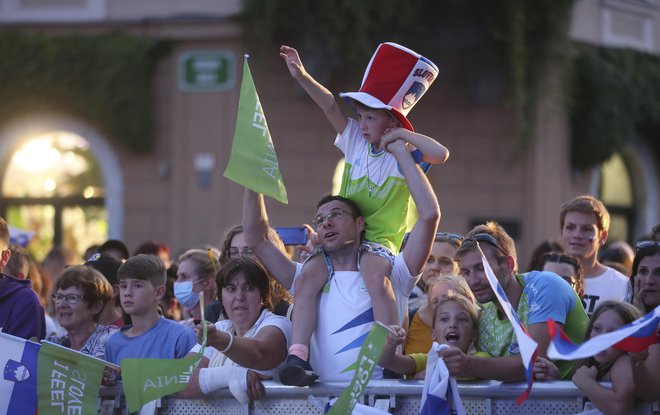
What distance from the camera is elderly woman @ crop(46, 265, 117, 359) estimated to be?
6.14 m

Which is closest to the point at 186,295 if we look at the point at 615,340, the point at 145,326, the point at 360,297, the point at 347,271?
the point at 145,326

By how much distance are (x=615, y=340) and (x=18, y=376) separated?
2.51 m

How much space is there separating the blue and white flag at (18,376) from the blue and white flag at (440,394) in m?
1.69

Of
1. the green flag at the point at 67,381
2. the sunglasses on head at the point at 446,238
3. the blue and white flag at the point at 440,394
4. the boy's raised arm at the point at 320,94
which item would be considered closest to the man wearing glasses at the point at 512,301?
the blue and white flag at the point at 440,394

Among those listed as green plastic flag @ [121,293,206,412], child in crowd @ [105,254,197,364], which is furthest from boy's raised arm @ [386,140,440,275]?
child in crowd @ [105,254,197,364]

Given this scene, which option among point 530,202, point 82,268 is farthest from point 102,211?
point 82,268

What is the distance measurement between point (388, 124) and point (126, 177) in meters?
Answer: 10.3

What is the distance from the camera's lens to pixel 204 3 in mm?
15242

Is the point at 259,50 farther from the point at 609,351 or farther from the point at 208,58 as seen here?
the point at 609,351

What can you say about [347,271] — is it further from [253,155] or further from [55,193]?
[55,193]

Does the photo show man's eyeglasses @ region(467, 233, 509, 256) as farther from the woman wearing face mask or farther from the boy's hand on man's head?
the woman wearing face mask

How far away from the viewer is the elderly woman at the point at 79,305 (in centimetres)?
614

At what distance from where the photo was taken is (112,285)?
696cm

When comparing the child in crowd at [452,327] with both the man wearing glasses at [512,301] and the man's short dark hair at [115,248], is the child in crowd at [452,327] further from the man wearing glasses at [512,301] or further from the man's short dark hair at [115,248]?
the man's short dark hair at [115,248]
